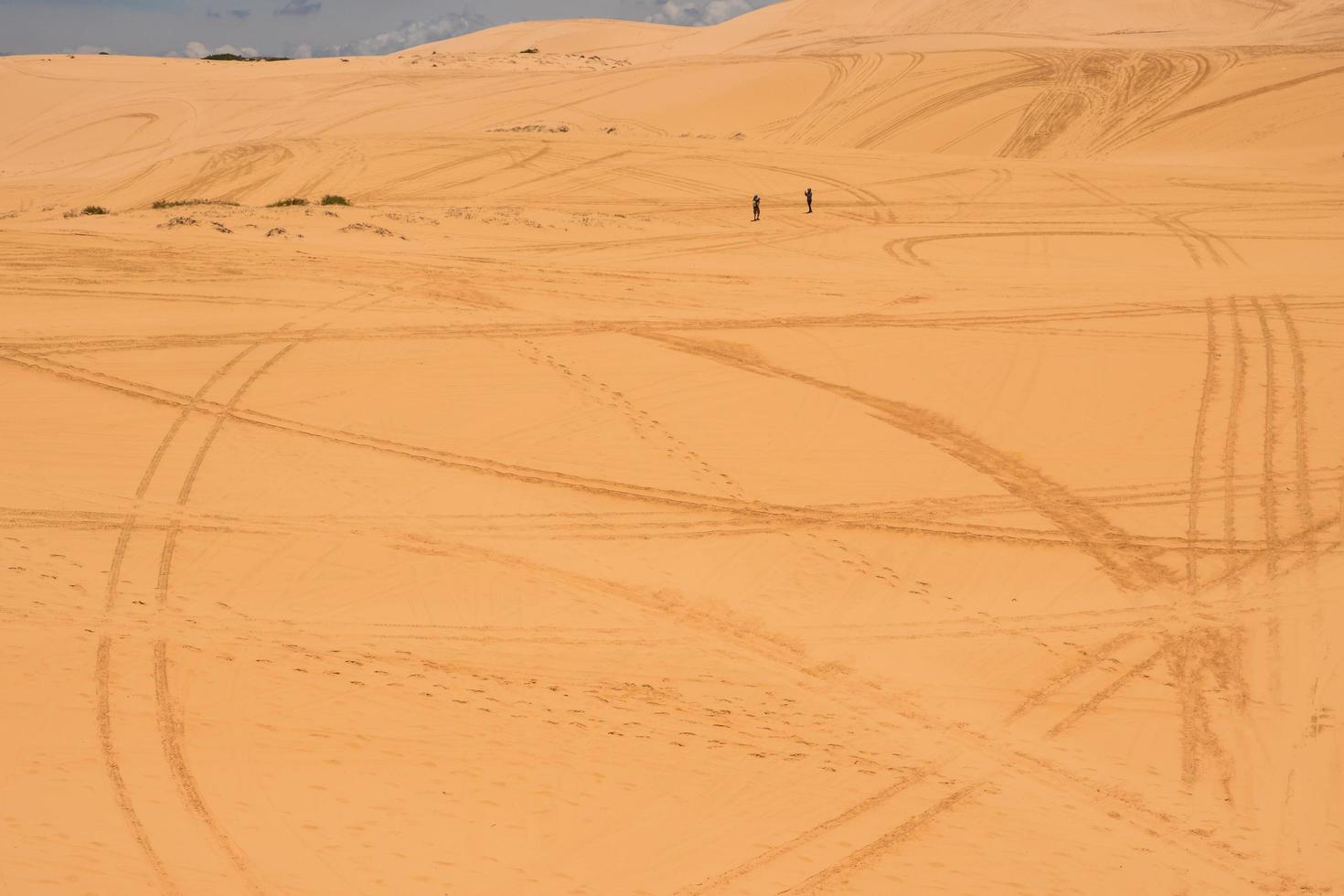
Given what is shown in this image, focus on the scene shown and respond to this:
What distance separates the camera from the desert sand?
21.2 feet

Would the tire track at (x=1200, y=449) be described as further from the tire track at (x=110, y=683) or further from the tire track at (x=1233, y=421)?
the tire track at (x=110, y=683)

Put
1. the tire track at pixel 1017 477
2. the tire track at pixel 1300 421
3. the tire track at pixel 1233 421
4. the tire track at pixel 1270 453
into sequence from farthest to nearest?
the tire track at pixel 1300 421, the tire track at pixel 1233 421, the tire track at pixel 1270 453, the tire track at pixel 1017 477

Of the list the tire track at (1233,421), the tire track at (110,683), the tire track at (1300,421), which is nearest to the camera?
the tire track at (110,683)

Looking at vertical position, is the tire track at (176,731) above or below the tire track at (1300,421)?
below

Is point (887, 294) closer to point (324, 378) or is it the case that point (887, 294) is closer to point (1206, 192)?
point (324, 378)

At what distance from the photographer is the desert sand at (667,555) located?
6465 mm

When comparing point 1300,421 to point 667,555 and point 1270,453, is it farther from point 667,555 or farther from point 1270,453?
point 667,555

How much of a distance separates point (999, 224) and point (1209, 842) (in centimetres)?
1908

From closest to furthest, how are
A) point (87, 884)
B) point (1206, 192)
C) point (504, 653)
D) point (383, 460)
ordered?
point (87, 884) < point (504, 653) < point (383, 460) < point (1206, 192)

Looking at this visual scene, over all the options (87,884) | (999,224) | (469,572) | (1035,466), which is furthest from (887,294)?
(87,884)

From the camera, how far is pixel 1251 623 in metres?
9.11

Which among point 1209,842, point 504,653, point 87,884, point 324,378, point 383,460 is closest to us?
point 87,884

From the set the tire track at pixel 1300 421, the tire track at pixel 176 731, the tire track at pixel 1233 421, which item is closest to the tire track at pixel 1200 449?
the tire track at pixel 1233 421

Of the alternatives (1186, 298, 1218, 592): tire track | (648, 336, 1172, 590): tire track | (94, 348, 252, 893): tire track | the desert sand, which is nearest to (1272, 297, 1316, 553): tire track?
the desert sand
